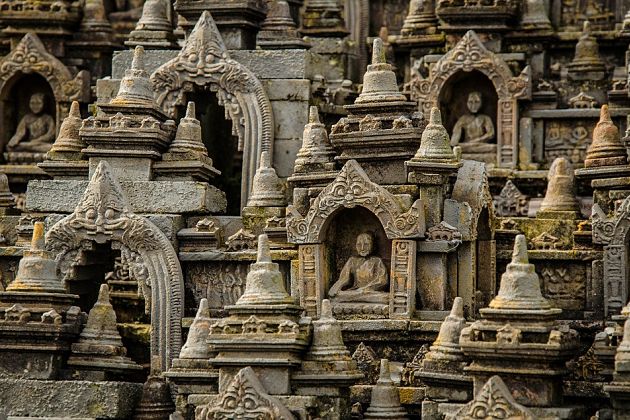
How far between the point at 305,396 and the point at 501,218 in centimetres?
779

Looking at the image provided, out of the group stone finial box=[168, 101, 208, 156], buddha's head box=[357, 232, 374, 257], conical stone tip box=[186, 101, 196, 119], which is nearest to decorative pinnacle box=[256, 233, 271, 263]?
buddha's head box=[357, 232, 374, 257]

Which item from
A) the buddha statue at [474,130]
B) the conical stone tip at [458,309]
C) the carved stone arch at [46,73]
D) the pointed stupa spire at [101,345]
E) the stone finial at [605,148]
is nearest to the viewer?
the conical stone tip at [458,309]

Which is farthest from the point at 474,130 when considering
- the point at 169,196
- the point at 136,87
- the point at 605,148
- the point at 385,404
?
the point at 385,404

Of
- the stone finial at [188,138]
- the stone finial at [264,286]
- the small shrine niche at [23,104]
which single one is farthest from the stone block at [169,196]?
the small shrine niche at [23,104]

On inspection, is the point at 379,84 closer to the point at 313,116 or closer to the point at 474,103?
the point at 313,116

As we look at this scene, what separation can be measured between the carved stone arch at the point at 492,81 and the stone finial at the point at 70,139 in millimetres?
6465

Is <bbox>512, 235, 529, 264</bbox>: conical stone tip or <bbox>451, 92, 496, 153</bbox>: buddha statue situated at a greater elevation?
<bbox>451, 92, 496, 153</bbox>: buddha statue

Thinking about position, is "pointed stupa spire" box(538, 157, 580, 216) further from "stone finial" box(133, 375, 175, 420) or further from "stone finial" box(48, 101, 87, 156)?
"stone finial" box(133, 375, 175, 420)

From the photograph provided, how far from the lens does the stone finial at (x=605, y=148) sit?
145 feet

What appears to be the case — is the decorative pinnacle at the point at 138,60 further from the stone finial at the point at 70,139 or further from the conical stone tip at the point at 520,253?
the conical stone tip at the point at 520,253

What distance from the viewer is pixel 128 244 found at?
Result: 43000 mm

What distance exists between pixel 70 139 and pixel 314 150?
15.4ft

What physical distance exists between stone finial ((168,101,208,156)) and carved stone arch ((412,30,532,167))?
6.09 metres

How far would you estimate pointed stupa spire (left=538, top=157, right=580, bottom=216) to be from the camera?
45000 millimetres
